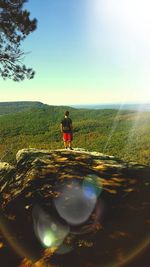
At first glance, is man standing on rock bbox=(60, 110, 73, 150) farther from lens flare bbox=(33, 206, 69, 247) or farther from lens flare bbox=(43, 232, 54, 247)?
lens flare bbox=(43, 232, 54, 247)

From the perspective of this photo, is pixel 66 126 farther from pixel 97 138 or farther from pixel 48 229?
pixel 97 138

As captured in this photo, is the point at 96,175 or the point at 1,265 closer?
the point at 1,265

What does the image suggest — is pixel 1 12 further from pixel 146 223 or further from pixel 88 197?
pixel 146 223

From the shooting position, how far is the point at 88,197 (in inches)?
315

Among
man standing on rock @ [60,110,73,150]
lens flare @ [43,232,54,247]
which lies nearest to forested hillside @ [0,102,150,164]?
man standing on rock @ [60,110,73,150]

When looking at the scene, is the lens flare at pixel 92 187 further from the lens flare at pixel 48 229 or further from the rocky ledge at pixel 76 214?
the lens flare at pixel 48 229

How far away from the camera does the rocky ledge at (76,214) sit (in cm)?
591

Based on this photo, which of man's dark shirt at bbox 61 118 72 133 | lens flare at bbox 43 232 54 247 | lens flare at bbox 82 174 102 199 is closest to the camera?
lens flare at bbox 43 232 54 247

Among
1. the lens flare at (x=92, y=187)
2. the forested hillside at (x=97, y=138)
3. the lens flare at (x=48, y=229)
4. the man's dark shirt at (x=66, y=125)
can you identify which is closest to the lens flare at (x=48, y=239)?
the lens flare at (x=48, y=229)

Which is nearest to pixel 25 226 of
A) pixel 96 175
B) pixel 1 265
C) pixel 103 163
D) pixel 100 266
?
pixel 1 265

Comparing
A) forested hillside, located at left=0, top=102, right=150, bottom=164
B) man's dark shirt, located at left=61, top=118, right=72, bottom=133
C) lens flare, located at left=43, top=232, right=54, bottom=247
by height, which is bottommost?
forested hillside, located at left=0, top=102, right=150, bottom=164

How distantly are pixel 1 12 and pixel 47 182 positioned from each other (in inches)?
275

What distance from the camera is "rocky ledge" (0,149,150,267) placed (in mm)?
5914

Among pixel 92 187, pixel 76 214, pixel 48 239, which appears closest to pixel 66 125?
pixel 92 187
